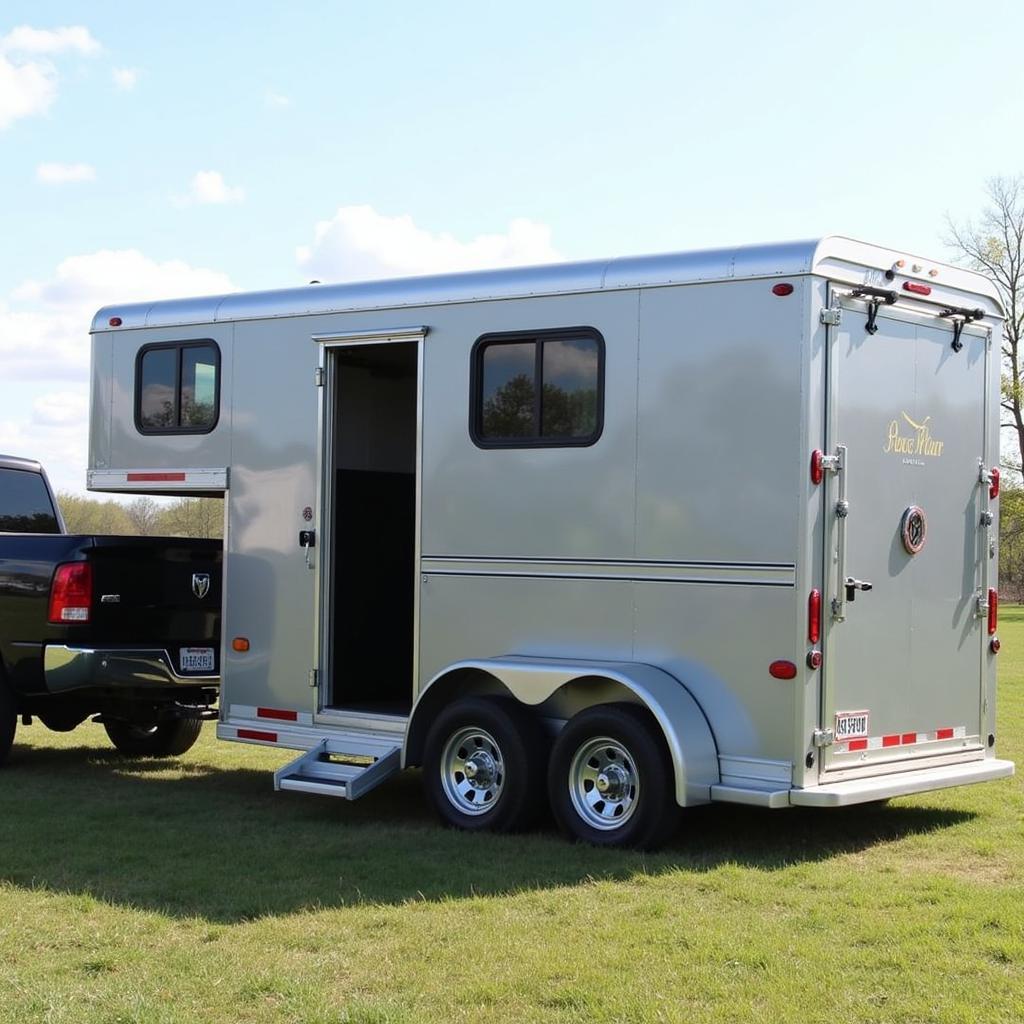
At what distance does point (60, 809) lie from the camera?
8.91 meters

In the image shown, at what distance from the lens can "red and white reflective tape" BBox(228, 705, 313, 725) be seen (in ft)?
30.6

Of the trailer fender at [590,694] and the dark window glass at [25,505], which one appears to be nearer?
the trailer fender at [590,694]

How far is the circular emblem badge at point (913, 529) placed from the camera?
812cm

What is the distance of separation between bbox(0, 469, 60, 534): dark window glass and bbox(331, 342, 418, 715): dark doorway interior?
8.97 feet

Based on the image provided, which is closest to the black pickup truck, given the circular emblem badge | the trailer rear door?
the trailer rear door

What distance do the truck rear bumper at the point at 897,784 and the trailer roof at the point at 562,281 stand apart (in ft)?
8.07

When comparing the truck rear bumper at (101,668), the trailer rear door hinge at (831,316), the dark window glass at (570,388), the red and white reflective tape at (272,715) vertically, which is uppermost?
the trailer rear door hinge at (831,316)

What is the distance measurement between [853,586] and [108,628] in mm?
4649

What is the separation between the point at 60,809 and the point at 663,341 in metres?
4.29

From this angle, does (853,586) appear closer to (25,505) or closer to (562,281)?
(562,281)

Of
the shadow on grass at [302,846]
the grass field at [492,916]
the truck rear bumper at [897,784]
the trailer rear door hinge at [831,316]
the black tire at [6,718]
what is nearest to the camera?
the grass field at [492,916]

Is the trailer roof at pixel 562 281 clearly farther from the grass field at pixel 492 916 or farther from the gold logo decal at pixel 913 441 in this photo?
the grass field at pixel 492 916

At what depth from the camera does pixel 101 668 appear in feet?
31.4

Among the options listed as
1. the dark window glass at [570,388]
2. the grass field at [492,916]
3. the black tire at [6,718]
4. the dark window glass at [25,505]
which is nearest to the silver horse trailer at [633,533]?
the dark window glass at [570,388]
